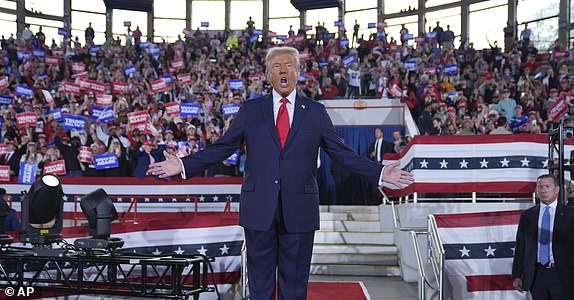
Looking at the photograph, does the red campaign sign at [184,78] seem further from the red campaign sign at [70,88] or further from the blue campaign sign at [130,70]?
the red campaign sign at [70,88]

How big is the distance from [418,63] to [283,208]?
16.4 meters

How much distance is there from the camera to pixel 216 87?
19109 millimetres

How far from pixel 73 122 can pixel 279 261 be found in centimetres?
1231

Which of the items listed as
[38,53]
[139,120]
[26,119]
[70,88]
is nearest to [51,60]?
[38,53]

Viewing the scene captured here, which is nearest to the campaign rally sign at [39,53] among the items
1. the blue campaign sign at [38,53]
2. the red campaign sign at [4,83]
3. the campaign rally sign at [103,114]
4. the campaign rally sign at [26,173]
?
the blue campaign sign at [38,53]

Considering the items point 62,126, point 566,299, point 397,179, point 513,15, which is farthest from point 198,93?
point 513,15

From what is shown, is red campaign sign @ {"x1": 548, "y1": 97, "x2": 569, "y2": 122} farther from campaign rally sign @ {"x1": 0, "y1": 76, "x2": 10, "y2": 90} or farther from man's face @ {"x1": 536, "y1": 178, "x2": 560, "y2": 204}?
campaign rally sign @ {"x1": 0, "y1": 76, "x2": 10, "y2": 90}

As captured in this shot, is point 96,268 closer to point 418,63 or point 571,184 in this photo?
point 571,184

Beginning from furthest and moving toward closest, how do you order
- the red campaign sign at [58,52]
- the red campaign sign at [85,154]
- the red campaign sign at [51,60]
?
the red campaign sign at [58,52], the red campaign sign at [51,60], the red campaign sign at [85,154]

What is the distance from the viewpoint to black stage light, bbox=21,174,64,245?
21.4ft

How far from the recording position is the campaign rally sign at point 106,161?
540 inches

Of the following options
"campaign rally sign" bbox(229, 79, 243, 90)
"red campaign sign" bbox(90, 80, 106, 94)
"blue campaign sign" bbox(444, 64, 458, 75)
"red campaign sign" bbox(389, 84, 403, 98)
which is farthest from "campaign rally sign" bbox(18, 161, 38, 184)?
"blue campaign sign" bbox(444, 64, 458, 75)

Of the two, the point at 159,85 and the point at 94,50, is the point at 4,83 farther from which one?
the point at 94,50

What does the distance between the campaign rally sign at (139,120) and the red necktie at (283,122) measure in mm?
11216
